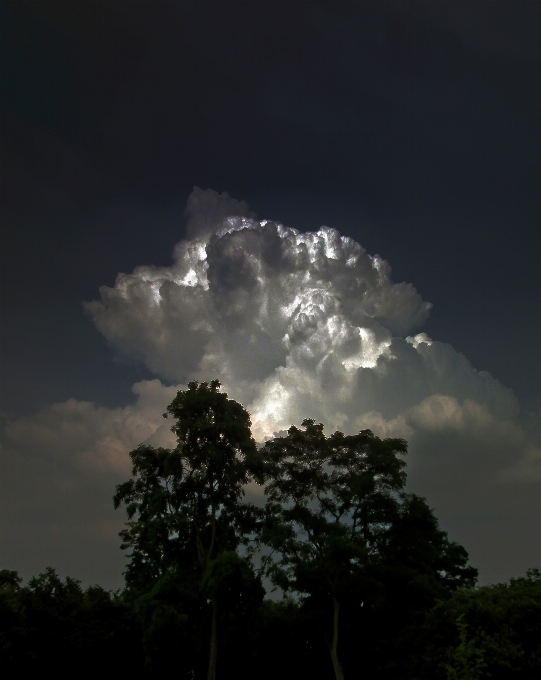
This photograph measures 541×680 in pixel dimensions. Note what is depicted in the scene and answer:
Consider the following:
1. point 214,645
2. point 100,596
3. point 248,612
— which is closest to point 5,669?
point 100,596

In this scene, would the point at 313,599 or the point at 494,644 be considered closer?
the point at 494,644

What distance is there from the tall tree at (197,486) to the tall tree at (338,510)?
87.8 inches

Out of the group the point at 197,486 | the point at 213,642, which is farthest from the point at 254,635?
the point at 197,486

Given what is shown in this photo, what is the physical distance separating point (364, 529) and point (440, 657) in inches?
354

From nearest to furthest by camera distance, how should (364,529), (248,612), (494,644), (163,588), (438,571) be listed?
(494,644), (163,588), (248,612), (364,529), (438,571)

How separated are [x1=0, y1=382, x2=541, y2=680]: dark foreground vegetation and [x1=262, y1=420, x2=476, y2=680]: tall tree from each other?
0.07 metres

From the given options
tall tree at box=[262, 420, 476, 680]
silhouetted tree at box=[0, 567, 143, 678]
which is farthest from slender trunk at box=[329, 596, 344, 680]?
silhouetted tree at box=[0, 567, 143, 678]

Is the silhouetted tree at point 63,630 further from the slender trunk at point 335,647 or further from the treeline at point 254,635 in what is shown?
the slender trunk at point 335,647

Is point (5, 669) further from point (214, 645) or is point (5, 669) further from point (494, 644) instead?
point (494, 644)

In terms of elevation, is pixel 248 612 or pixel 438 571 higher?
pixel 438 571

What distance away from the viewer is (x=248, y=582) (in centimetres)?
2602

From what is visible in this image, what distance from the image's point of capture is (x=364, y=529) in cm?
3095

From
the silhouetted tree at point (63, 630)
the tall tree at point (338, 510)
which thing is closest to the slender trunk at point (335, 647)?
the tall tree at point (338, 510)

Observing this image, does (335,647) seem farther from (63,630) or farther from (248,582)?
(63,630)
